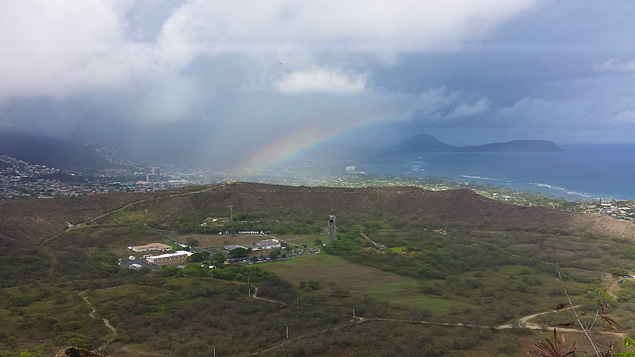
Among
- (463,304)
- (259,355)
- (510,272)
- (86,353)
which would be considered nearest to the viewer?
(86,353)

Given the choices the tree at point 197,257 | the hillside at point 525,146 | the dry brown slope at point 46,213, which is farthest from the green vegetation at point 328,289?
the hillside at point 525,146

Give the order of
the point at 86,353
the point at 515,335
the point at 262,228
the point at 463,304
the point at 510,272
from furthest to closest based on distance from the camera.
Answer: the point at 262,228 < the point at 510,272 < the point at 463,304 < the point at 515,335 < the point at 86,353

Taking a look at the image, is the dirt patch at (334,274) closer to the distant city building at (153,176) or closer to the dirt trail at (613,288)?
the dirt trail at (613,288)

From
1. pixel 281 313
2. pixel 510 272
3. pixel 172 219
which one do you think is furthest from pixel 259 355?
pixel 172 219

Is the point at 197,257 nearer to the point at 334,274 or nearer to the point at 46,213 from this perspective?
the point at 334,274

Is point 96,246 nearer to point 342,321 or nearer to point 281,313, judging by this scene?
point 281,313

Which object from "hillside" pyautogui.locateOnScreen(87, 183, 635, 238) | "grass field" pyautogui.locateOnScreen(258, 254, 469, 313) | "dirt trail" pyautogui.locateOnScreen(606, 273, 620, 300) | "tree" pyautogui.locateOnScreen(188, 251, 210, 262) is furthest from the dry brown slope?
"dirt trail" pyautogui.locateOnScreen(606, 273, 620, 300)

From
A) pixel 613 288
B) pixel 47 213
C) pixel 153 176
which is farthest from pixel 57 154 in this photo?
pixel 613 288
